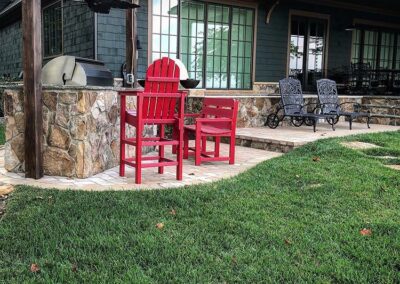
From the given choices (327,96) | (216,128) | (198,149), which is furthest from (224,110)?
(327,96)

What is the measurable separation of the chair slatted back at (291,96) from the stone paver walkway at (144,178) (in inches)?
120

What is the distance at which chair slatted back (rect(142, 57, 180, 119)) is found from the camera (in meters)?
4.08

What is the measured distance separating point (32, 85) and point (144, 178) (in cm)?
130

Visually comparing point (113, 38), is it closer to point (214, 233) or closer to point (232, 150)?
point (232, 150)

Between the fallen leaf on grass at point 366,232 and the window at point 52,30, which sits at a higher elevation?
the window at point 52,30

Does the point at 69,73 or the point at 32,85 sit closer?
the point at 32,85

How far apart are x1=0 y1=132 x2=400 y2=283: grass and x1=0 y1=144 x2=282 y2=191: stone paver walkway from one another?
0.25 m

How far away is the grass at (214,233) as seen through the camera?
2301 millimetres

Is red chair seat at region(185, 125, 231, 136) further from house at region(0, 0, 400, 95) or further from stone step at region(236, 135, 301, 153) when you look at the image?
house at region(0, 0, 400, 95)

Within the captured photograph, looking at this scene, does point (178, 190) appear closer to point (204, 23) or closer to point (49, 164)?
point (49, 164)

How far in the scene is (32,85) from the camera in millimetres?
3988

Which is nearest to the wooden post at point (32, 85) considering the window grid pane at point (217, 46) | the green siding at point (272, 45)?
the window grid pane at point (217, 46)

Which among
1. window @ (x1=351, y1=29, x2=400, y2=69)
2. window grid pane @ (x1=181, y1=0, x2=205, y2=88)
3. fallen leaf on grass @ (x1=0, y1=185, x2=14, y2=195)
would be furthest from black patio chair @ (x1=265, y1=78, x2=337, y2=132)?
fallen leaf on grass @ (x1=0, y1=185, x2=14, y2=195)

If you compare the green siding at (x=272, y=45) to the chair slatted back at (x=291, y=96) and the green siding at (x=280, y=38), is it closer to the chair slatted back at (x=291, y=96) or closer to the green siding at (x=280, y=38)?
the green siding at (x=280, y=38)
